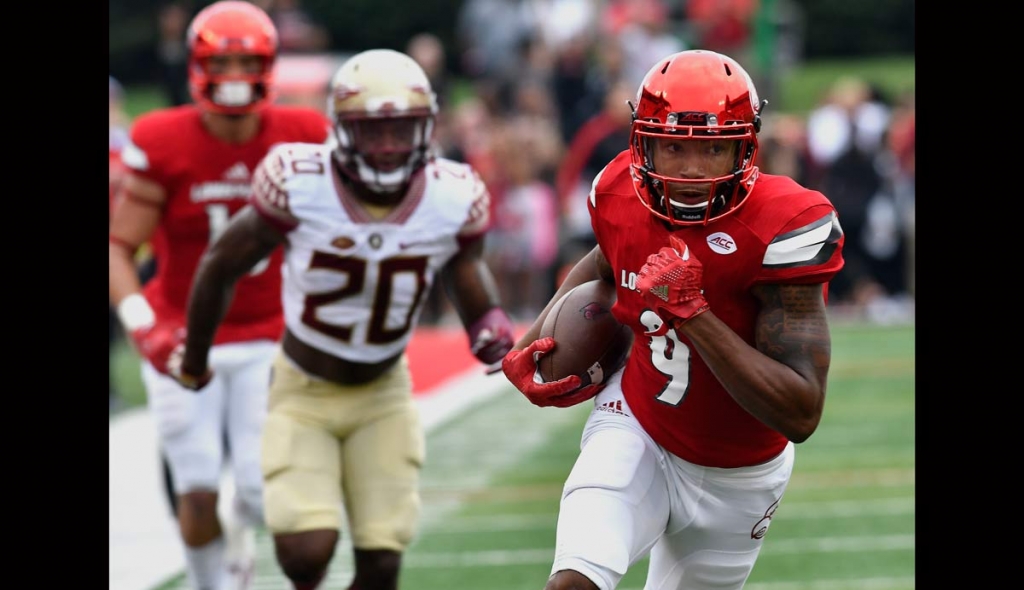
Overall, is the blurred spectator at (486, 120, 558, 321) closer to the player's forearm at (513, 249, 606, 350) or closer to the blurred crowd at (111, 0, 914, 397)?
the blurred crowd at (111, 0, 914, 397)

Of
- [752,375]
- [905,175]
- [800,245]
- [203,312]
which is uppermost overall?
[800,245]

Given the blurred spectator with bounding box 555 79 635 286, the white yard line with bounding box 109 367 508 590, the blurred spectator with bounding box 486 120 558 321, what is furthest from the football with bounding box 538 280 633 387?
the blurred spectator with bounding box 486 120 558 321

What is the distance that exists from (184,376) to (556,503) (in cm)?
305

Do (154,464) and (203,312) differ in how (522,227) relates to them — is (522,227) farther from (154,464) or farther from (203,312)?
(203,312)

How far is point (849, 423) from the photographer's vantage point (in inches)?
404

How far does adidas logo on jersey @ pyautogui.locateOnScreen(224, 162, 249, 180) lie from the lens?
625cm

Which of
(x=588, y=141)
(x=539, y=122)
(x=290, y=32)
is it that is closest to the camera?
(x=588, y=141)

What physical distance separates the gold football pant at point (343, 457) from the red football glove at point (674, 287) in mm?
1691

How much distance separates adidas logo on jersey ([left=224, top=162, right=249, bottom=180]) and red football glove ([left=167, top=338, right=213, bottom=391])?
2.59 feet

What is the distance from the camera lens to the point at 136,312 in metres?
6.09

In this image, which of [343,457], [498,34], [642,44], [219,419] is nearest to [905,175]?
[642,44]

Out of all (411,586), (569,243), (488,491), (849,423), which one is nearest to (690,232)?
(411,586)

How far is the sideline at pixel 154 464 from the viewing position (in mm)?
7246

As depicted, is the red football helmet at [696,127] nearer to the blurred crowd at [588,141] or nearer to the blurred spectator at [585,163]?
the blurred crowd at [588,141]
